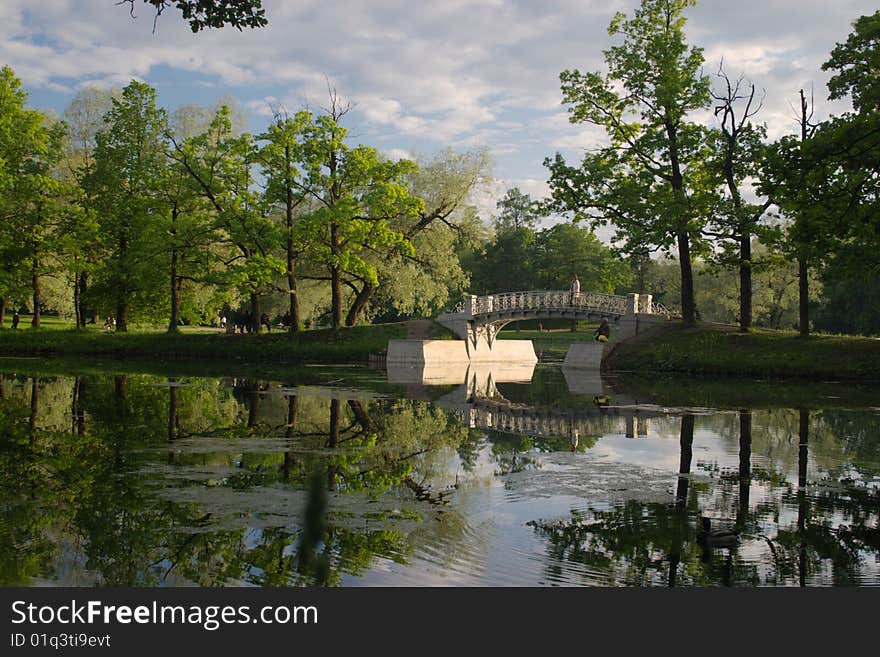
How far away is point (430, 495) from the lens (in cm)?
953

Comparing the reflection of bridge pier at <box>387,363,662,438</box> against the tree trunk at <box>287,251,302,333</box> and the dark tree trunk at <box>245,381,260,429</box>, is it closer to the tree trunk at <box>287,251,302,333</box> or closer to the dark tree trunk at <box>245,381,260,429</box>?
the dark tree trunk at <box>245,381,260,429</box>

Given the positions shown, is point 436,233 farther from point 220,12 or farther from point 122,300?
point 220,12

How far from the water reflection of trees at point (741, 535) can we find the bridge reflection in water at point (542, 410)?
4.85 meters

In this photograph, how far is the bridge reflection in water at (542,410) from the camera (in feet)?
54.7

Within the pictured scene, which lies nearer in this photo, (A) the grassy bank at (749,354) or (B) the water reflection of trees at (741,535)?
(B) the water reflection of trees at (741,535)

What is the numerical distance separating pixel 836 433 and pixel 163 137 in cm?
4250

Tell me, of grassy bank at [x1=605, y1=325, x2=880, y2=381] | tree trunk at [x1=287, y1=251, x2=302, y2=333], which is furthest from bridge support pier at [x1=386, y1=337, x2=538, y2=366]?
grassy bank at [x1=605, y1=325, x2=880, y2=381]

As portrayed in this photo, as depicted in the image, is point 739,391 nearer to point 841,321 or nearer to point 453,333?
point 453,333

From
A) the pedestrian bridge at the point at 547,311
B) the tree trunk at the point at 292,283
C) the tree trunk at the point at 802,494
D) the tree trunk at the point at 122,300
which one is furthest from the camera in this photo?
the tree trunk at the point at 122,300

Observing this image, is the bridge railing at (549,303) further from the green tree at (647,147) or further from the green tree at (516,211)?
the green tree at (516,211)

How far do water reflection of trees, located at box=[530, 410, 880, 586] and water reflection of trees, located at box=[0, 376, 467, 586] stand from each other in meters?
1.70

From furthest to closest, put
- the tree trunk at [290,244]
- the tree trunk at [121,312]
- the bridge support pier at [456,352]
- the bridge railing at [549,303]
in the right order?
the tree trunk at [121,312], the tree trunk at [290,244], the bridge railing at [549,303], the bridge support pier at [456,352]

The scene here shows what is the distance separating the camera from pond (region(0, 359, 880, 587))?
21.9ft

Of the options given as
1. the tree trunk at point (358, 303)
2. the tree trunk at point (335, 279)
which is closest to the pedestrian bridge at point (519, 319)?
the tree trunk at point (358, 303)
